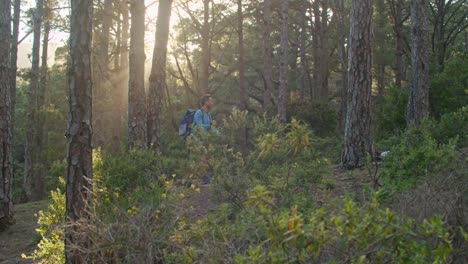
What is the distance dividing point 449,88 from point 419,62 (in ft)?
10.8

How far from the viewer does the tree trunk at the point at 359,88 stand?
28.4ft

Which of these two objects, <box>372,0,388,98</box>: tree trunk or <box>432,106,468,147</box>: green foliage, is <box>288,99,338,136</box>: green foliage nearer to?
<box>372,0,388,98</box>: tree trunk

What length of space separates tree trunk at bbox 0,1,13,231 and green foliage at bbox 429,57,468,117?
11496mm

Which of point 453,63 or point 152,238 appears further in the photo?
point 453,63

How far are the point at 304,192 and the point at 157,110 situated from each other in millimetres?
4685

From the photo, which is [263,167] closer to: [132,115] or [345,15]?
[132,115]

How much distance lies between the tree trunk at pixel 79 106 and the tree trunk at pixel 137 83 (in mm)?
4512

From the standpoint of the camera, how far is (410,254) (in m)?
2.68

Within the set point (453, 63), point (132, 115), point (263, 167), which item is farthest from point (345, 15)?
point (263, 167)

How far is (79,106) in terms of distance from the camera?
17.3 ft

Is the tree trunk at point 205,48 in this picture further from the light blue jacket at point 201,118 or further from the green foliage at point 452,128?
the green foliage at point 452,128

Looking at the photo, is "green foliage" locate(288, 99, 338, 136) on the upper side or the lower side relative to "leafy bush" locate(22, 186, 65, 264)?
upper

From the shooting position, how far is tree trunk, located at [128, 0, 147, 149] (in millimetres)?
9969

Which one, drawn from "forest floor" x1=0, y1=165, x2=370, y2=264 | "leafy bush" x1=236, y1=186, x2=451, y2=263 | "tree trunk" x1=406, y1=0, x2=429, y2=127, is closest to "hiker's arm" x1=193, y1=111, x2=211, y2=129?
"forest floor" x1=0, y1=165, x2=370, y2=264
